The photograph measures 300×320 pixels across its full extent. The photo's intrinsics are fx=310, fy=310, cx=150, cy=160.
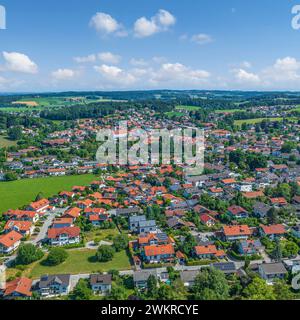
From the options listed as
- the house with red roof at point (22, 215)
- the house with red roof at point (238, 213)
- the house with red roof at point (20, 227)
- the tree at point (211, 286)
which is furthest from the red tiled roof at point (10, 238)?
the house with red roof at point (238, 213)

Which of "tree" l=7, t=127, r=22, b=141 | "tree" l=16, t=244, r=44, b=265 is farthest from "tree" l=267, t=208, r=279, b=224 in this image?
"tree" l=7, t=127, r=22, b=141

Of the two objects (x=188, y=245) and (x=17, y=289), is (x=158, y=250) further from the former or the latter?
(x=17, y=289)

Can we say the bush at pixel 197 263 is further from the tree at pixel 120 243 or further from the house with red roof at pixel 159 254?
the tree at pixel 120 243

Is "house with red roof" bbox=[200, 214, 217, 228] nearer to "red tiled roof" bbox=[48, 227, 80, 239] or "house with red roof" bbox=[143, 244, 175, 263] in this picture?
"house with red roof" bbox=[143, 244, 175, 263]

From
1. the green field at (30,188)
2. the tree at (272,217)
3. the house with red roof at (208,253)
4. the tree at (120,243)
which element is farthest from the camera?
the green field at (30,188)
